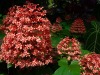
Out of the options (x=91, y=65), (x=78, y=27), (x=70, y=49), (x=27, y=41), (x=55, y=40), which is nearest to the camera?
(x=91, y=65)

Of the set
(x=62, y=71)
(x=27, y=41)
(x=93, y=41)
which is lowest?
(x=62, y=71)

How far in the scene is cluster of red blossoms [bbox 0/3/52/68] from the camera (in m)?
3.32

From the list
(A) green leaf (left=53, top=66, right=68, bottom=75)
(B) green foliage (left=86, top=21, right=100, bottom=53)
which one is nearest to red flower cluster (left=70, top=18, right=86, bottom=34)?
(B) green foliage (left=86, top=21, right=100, bottom=53)

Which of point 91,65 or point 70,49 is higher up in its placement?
point 70,49

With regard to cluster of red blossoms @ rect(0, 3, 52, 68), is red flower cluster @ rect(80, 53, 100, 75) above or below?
below

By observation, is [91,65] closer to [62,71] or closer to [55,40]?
[62,71]

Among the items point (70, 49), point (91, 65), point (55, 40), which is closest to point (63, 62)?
point (70, 49)

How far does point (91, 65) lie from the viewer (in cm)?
319

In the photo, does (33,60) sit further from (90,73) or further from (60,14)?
(60,14)

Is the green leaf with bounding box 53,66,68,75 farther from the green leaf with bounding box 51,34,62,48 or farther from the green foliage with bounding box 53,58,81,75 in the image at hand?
the green leaf with bounding box 51,34,62,48

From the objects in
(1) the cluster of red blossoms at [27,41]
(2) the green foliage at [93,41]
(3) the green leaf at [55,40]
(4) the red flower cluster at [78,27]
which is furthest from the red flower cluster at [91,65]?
(2) the green foliage at [93,41]

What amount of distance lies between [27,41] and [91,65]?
0.68 meters

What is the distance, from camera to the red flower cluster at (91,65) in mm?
3156

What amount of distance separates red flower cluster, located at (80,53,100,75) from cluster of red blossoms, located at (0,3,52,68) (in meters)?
0.44
